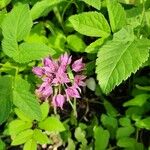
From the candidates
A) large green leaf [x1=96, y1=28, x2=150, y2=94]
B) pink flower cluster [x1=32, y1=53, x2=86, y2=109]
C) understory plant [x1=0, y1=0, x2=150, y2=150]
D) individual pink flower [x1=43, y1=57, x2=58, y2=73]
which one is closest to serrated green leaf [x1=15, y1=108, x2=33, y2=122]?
understory plant [x1=0, y1=0, x2=150, y2=150]

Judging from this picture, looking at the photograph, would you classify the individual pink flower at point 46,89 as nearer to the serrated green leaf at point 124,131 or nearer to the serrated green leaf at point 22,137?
the serrated green leaf at point 22,137

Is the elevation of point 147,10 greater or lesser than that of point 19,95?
greater

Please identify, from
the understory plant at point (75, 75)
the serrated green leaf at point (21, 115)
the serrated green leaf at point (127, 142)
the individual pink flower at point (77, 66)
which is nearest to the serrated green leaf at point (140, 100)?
the understory plant at point (75, 75)

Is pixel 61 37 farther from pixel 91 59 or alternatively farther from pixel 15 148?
pixel 15 148

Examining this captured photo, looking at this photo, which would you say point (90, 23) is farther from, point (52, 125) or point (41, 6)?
point (52, 125)

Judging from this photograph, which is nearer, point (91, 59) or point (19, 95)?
point (19, 95)

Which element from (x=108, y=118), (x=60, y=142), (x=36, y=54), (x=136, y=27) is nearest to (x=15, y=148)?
(x=60, y=142)

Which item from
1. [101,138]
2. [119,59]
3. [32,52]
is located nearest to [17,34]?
[32,52]
